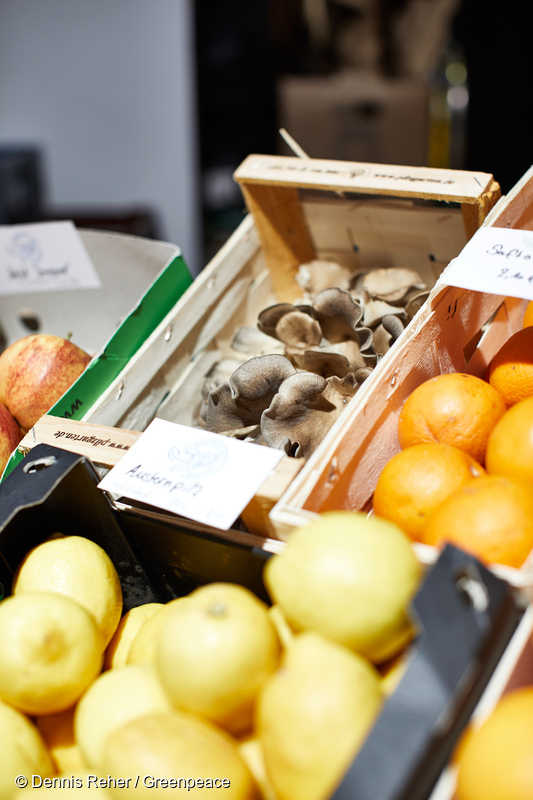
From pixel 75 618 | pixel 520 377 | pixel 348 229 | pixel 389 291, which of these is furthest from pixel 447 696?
pixel 348 229

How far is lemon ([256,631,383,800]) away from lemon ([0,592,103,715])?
248 millimetres

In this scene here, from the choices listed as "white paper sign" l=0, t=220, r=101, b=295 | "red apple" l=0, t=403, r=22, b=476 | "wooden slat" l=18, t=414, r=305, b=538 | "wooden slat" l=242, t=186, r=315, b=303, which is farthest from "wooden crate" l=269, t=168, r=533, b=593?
"white paper sign" l=0, t=220, r=101, b=295

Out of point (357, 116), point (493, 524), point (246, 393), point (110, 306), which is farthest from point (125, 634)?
point (357, 116)

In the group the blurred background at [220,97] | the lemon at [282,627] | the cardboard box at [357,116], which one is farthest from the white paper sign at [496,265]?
the cardboard box at [357,116]

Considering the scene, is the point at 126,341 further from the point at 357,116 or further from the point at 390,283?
the point at 357,116

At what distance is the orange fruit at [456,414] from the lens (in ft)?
2.65

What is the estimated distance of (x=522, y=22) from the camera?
1987 mm

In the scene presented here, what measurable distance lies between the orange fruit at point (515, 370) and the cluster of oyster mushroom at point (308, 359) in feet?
0.56

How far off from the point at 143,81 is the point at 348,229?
2.10 meters

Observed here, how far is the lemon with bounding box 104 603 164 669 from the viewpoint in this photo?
2.62 ft

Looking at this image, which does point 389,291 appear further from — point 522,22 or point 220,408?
point 522,22

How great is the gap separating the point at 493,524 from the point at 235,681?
0.96 feet

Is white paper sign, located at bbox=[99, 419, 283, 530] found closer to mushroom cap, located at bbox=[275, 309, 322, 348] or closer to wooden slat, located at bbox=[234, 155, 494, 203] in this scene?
mushroom cap, located at bbox=[275, 309, 322, 348]

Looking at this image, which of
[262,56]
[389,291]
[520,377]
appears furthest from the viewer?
[262,56]
